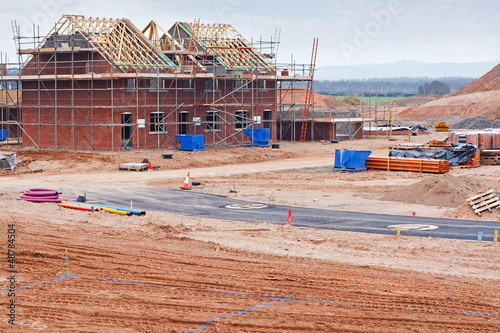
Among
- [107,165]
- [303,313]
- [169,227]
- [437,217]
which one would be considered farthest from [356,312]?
[107,165]

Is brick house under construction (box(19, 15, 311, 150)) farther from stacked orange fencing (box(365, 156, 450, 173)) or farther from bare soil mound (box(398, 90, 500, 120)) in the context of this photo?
bare soil mound (box(398, 90, 500, 120))

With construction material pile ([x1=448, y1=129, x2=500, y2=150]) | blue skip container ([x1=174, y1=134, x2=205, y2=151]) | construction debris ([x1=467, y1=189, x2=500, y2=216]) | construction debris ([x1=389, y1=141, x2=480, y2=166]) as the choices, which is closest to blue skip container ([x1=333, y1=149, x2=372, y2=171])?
construction debris ([x1=389, y1=141, x2=480, y2=166])

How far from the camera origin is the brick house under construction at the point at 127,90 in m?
45.5

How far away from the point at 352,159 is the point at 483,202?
14.7 m

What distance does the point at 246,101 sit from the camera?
5316cm

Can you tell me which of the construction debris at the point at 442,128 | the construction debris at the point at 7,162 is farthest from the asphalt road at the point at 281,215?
the construction debris at the point at 442,128

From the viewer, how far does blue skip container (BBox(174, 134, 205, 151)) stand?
47.3m

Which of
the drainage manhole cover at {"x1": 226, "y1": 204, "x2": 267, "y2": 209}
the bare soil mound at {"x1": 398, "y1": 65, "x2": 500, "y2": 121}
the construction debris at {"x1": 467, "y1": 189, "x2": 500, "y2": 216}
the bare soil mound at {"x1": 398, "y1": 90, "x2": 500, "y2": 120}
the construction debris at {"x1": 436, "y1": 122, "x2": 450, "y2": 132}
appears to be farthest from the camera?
the bare soil mound at {"x1": 398, "y1": 90, "x2": 500, "y2": 120}

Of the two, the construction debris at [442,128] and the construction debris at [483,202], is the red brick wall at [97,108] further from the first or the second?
the construction debris at [442,128]

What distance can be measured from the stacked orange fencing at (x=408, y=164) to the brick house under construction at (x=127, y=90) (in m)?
12.6

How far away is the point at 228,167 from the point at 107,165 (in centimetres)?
757

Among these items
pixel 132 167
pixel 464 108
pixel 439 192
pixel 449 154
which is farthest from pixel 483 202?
pixel 464 108

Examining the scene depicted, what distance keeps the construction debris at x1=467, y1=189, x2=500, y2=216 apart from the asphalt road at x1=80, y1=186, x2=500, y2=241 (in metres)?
1.03

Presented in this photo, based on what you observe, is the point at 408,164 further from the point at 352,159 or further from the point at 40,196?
the point at 40,196
